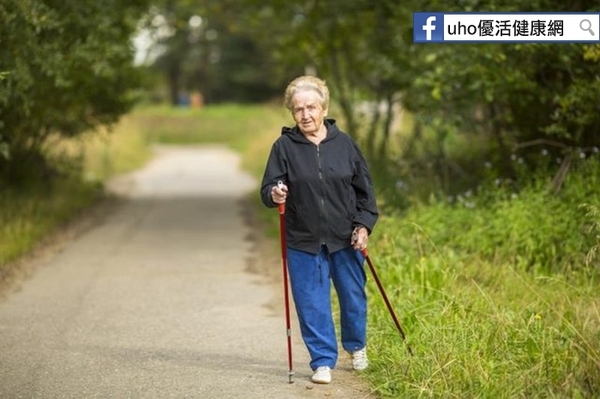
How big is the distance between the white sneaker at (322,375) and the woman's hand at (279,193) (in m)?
1.06

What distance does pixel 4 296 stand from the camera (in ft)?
30.0

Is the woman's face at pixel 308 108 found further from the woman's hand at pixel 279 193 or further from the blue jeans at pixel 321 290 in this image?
the blue jeans at pixel 321 290

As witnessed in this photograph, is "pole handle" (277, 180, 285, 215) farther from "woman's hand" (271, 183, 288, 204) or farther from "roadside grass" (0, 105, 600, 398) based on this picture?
"roadside grass" (0, 105, 600, 398)

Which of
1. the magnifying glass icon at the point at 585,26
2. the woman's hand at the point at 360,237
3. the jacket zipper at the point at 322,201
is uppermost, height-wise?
the magnifying glass icon at the point at 585,26

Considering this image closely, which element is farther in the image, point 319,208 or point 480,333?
point 480,333

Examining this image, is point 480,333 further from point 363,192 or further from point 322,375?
point 363,192

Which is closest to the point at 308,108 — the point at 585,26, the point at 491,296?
the point at 585,26

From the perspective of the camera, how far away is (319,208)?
240 inches

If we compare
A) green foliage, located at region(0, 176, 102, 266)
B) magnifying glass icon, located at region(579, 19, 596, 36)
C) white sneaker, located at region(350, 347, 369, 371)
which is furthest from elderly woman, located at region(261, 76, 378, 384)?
green foliage, located at region(0, 176, 102, 266)

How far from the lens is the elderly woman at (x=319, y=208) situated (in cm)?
607

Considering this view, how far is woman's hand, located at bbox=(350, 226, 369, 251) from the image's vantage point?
20.0 ft

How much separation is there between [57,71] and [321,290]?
5250mm

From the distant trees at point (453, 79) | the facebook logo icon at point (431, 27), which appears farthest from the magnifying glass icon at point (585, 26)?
the distant trees at point (453, 79)

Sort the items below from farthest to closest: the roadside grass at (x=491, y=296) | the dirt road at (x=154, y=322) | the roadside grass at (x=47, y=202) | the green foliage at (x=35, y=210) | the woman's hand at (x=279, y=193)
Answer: the roadside grass at (x=47, y=202)
the green foliage at (x=35, y=210)
the dirt road at (x=154, y=322)
the woman's hand at (x=279, y=193)
the roadside grass at (x=491, y=296)
